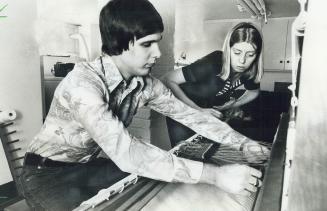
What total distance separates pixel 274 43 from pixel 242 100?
0.18 metres

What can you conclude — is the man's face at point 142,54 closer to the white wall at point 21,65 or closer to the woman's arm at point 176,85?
the woman's arm at point 176,85

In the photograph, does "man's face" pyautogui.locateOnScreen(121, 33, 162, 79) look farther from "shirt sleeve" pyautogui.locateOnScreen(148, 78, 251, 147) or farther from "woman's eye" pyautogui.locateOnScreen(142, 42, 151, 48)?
"shirt sleeve" pyautogui.locateOnScreen(148, 78, 251, 147)

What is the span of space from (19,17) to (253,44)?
675 mm

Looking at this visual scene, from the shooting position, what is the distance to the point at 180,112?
2.68 ft

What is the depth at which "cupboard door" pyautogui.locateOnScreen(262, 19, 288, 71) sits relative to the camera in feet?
2.14

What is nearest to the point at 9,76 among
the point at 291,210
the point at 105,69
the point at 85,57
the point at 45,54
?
the point at 45,54

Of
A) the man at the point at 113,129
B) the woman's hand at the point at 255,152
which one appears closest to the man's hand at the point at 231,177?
the man at the point at 113,129

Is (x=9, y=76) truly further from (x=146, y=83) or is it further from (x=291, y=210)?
(x=291, y=210)

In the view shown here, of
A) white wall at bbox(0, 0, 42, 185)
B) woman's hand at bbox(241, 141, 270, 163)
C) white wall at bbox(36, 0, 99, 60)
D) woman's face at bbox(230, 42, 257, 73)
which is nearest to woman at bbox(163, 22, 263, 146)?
woman's face at bbox(230, 42, 257, 73)

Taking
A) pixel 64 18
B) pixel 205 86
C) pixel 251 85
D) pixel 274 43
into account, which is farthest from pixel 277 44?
pixel 64 18

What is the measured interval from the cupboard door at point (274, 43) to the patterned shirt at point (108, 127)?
205mm

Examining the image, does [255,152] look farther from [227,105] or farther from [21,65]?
[21,65]

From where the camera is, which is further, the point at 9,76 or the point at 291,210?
the point at 9,76

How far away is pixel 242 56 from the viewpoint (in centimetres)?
75
